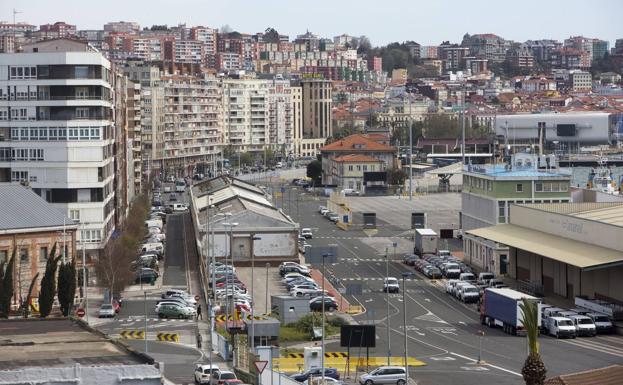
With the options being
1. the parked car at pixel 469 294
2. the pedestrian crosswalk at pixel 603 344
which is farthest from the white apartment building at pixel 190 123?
the pedestrian crosswalk at pixel 603 344

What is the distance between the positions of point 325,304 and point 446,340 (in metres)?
5.97

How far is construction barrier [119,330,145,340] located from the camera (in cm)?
3894

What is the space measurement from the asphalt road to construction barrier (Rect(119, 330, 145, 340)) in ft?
14.9

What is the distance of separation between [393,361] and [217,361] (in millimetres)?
3761

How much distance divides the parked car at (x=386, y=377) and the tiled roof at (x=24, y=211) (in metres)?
15.7

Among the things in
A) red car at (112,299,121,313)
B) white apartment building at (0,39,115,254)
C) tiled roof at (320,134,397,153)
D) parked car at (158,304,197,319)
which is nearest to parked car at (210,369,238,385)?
parked car at (158,304,197,319)

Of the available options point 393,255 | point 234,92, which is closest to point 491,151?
point 234,92

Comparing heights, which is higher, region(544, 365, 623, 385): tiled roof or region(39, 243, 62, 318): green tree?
region(544, 365, 623, 385): tiled roof

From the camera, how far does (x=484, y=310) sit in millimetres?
42281

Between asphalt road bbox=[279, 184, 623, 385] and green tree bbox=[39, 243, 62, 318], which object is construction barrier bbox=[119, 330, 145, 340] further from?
asphalt road bbox=[279, 184, 623, 385]

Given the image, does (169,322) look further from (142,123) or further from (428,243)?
(142,123)

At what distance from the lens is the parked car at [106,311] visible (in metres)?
43.6

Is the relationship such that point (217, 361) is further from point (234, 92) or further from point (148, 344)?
point (234, 92)

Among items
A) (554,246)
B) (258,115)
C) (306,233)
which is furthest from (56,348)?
(258,115)
